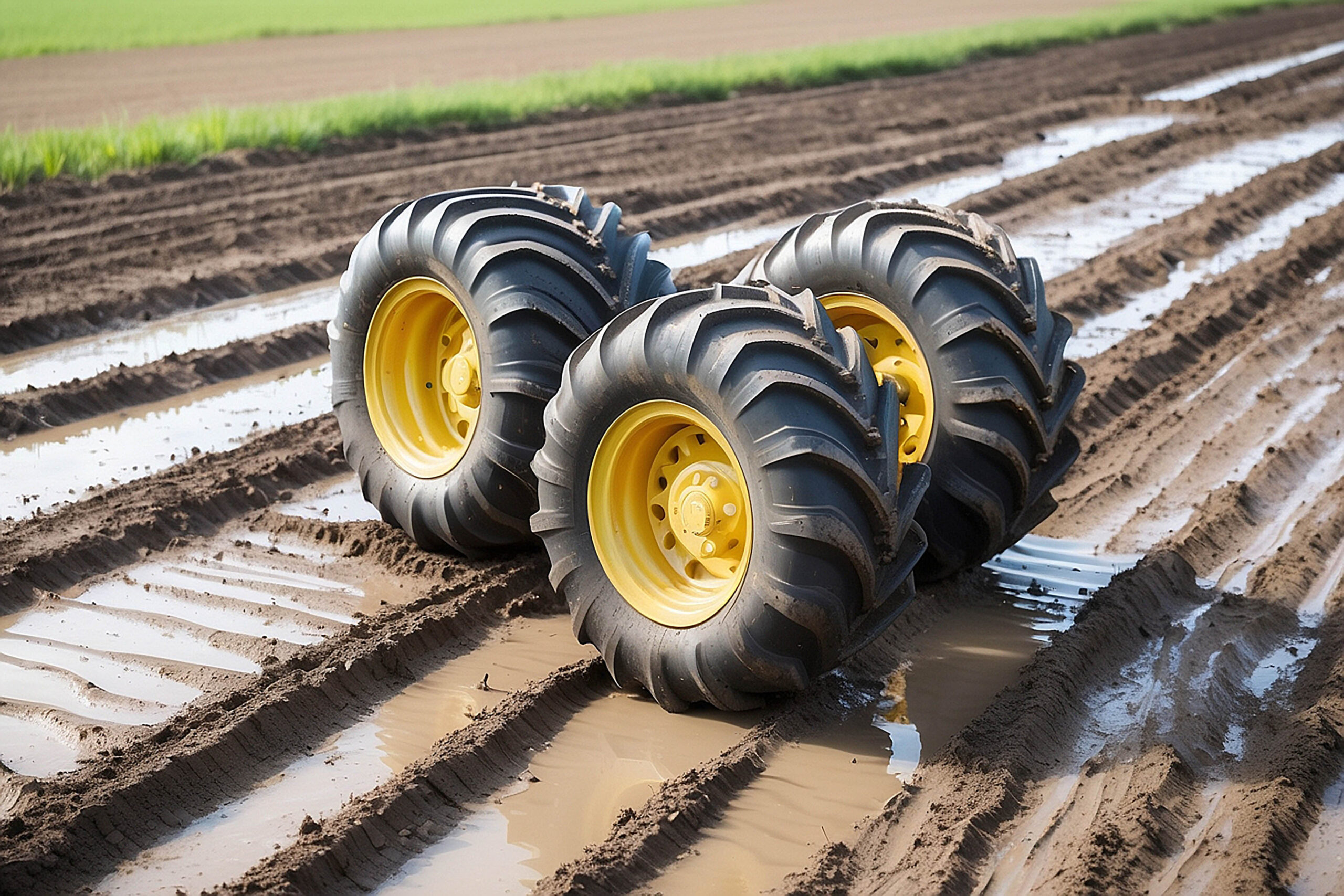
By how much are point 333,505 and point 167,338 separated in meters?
3.24

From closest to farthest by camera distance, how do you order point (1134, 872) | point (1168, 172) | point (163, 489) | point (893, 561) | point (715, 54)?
point (1134, 872) → point (893, 561) → point (163, 489) → point (1168, 172) → point (715, 54)

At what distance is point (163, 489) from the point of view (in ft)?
22.0

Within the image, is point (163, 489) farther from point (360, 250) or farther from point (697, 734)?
point (697, 734)

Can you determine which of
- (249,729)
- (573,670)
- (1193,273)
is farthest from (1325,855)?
(1193,273)

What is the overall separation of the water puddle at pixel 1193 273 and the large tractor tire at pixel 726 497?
5.01m

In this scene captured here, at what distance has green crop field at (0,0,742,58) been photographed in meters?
29.5

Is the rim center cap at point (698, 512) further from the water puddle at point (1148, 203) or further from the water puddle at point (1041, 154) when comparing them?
the water puddle at point (1041, 154)

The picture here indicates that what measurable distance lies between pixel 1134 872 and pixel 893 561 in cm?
124

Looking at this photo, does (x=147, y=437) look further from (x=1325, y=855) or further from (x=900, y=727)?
(x=1325, y=855)

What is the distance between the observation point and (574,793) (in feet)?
14.2

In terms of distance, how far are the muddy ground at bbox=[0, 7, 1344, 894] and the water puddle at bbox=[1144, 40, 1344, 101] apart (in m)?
12.1

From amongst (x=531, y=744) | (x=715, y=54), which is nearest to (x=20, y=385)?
(x=531, y=744)

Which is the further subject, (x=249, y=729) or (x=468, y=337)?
(x=468, y=337)

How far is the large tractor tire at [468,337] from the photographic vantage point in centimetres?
570
